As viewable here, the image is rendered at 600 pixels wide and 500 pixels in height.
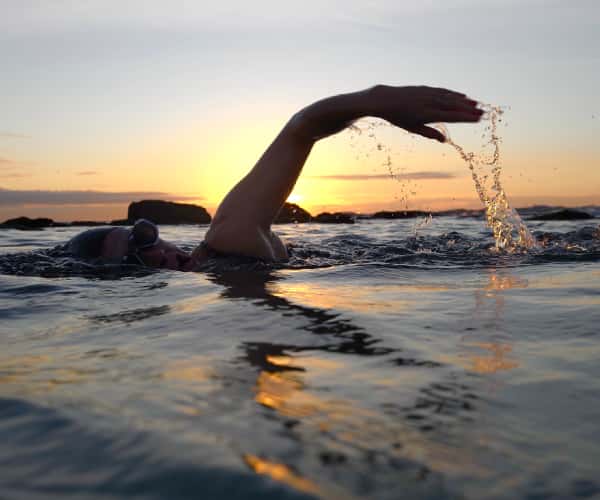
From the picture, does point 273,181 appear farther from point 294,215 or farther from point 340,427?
point 294,215

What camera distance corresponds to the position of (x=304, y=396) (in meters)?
1.19

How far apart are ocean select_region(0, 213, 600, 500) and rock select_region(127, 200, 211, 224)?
73.7 feet

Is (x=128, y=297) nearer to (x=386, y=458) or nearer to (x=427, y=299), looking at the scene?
(x=427, y=299)

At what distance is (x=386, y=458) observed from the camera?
89cm

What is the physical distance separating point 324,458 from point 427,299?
163 centimetres

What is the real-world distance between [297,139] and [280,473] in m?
2.85

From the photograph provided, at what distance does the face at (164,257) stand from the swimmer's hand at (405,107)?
132cm

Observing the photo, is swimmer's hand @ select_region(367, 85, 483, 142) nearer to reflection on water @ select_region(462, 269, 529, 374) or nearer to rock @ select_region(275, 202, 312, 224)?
reflection on water @ select_region(462, 269, 529, 374)

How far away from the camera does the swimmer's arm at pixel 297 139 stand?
9.37 feet

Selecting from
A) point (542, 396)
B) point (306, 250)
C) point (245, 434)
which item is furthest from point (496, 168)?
point (245, 434)

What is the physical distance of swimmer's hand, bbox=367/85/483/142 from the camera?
279 cm

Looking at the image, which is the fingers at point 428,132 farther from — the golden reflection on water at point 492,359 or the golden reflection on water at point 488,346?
the golden reflection on water at point 492,359

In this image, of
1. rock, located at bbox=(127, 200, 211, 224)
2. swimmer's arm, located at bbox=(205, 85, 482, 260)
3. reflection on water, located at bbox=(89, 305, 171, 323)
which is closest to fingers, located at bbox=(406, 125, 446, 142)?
swimmer's arm, located at bbox=(205, 85, 482, 260)

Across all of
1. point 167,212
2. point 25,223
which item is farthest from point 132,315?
point 167,212
